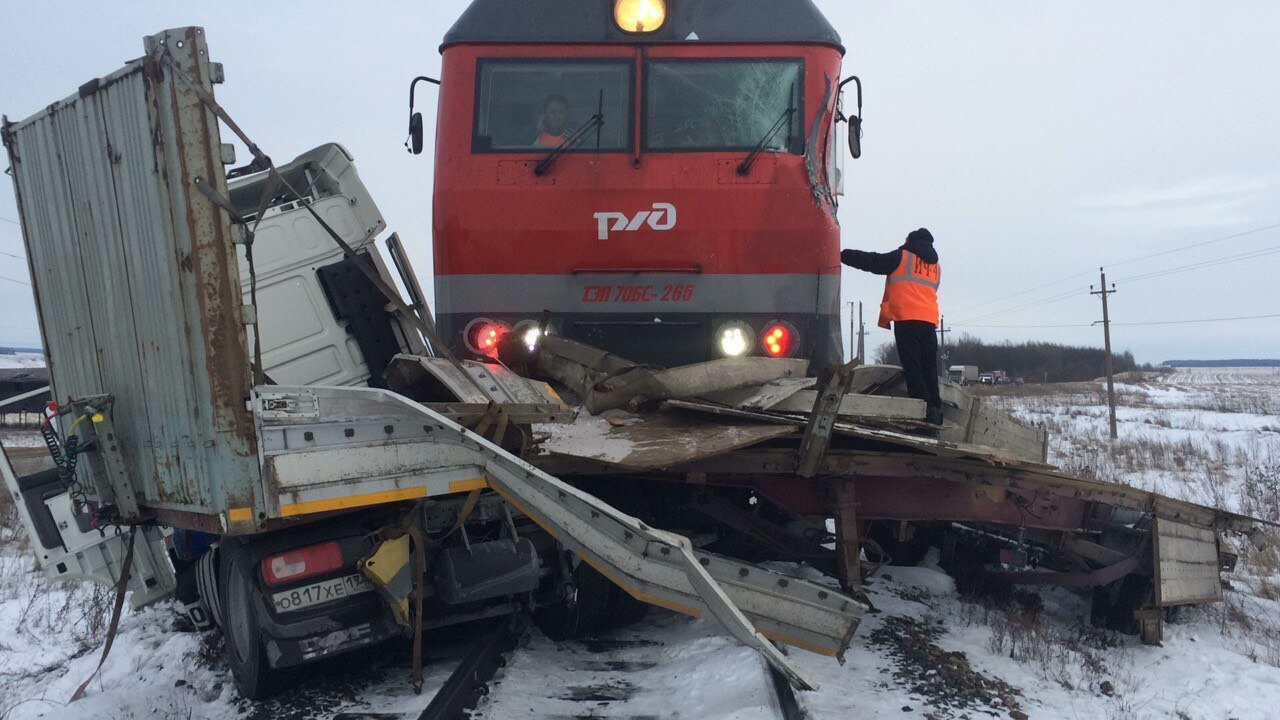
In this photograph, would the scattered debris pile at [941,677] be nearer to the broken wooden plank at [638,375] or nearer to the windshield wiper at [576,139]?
the broken wooden plank at [638,375]

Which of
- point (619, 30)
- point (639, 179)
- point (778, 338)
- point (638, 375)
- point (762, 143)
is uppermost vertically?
point (619, 30)

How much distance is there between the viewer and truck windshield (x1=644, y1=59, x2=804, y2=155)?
556 centimetres

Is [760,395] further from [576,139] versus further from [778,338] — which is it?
[576,139]

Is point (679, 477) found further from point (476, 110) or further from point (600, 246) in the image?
point (476, 110)

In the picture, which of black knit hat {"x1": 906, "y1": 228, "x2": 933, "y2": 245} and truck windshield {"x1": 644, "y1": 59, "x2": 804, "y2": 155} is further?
black knit hat {"x1": 906, "y1": 228, "x2": 933, "y2": 245}

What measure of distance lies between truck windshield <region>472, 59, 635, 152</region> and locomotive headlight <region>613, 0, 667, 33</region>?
0.21 meters

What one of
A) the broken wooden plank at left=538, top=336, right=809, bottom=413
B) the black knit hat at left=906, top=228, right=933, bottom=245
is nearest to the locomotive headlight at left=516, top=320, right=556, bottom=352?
the broken wooden plank at left=538, top=336, right=809, bottom=413

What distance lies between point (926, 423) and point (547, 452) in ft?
7.11

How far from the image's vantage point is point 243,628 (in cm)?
387

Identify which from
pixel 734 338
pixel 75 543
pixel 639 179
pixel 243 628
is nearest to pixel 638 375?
pixel 734 338

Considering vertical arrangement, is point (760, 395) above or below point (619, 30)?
below

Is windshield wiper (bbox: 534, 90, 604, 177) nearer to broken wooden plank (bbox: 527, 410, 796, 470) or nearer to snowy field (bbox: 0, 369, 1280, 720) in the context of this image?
broken wooden plank (bbox: 527, 410, 796, 470)

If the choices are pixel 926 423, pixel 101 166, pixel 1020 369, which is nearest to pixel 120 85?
pixel 101 166

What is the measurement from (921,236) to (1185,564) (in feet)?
8.18
